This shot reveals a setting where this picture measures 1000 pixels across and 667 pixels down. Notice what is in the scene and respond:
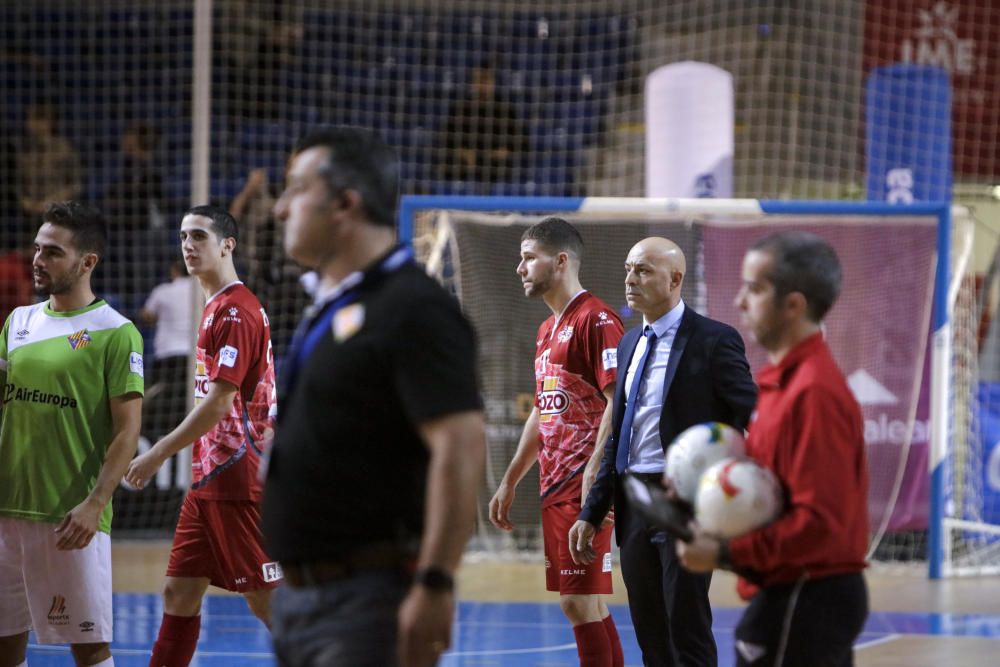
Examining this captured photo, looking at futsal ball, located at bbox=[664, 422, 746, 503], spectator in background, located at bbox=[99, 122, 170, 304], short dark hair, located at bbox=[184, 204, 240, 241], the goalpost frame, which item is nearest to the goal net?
the goalpost frame

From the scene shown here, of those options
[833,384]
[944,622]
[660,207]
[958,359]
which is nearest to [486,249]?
[660,207]

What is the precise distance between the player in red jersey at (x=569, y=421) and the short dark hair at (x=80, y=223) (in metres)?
1.93

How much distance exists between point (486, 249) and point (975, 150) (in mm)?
5611

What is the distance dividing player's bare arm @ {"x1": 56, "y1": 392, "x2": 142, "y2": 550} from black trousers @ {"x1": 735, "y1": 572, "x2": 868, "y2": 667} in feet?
8.38

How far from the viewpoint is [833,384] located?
319cm

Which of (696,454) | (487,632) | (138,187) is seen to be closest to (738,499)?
(696,454)

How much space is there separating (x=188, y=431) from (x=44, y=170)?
9310 millimetres

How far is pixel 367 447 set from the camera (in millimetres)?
2846

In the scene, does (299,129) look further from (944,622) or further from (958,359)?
(944,622)

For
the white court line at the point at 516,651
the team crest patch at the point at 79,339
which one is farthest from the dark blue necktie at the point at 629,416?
the white court line at the point at 516,651

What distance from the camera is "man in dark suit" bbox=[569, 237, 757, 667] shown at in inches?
189

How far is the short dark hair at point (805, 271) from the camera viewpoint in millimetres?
3252

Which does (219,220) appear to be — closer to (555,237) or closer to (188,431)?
(188,431)

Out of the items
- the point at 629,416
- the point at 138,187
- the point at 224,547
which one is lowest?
the point at 224,547
